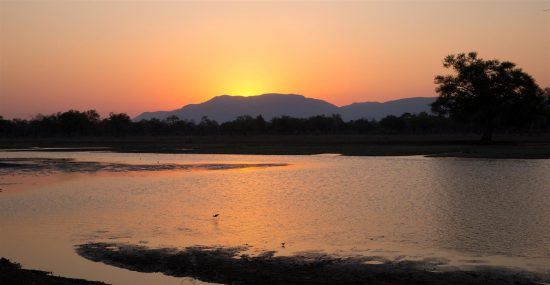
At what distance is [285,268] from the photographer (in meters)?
13.4

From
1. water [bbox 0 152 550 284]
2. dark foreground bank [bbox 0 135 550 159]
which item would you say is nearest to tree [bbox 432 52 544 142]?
dark foreground bank [bbox 0 135 550 159]

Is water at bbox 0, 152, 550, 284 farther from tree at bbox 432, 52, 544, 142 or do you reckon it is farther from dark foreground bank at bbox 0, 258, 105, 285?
tree at bbox 432, 52, 544, 142

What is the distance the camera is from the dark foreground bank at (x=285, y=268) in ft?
40.1

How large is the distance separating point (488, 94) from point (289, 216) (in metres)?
66.8

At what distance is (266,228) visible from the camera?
1911 cm

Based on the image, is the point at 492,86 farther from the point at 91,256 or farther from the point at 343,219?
the point at 91,256

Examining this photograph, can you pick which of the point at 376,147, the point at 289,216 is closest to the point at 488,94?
the point at 376,147

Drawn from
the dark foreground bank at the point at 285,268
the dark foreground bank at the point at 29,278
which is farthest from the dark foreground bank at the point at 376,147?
the dark foreground bank at the point at 29,278

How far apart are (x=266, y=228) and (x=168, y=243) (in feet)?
12.0

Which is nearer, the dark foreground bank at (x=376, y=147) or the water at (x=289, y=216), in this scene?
the water at (x=289, y=216)

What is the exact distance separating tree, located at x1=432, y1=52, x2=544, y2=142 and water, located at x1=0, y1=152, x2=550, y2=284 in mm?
46781

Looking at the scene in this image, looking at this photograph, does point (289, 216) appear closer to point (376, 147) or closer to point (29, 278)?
point (29, 278)

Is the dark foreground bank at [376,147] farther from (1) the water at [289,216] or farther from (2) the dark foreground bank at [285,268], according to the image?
(2) the dark foreground bank at [285,268]

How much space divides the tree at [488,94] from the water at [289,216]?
153 ft
